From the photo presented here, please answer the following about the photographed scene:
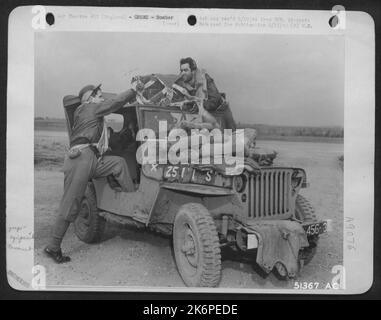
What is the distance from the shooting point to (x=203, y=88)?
2.69 meters

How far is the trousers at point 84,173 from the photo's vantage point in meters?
2.69

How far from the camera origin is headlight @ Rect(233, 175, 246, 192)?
2.52 meters

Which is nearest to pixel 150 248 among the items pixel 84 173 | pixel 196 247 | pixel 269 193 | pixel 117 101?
pixel 196 247

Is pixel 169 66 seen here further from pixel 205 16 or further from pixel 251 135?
pixel 251 135

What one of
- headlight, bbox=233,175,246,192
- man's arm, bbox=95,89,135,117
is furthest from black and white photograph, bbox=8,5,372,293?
headlight, bbox=233,175,246,192

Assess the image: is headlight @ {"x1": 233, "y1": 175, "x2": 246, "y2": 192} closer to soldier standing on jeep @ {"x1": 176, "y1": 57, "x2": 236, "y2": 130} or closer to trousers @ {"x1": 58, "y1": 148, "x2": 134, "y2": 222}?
soldier standing on jeep @ {"x1": 176, "y1": 57, "x2": 236, "y2": 130}

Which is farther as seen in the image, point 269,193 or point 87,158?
point 87,158

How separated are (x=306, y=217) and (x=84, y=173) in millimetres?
1176

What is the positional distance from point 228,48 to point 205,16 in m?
0.20

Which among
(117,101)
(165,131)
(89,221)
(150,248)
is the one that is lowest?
(150,248)

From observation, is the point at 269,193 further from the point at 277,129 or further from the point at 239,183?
the point at 277,129

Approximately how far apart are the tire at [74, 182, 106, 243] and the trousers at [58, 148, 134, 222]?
42 mm

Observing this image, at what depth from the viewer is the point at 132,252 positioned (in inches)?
107
